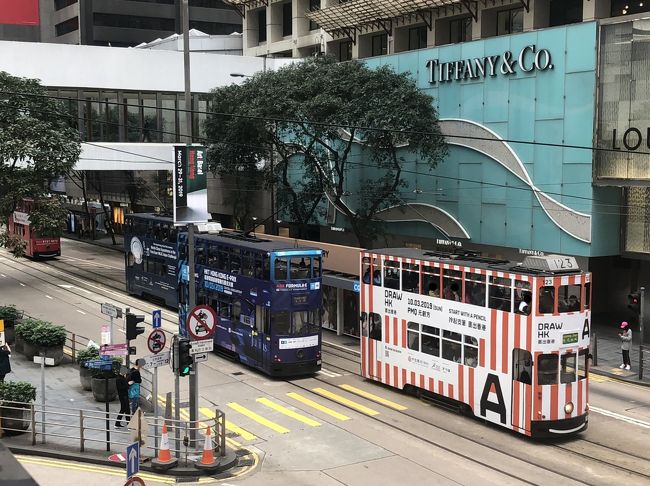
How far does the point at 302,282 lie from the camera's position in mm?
21656

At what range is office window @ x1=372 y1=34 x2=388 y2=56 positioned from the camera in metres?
46.3

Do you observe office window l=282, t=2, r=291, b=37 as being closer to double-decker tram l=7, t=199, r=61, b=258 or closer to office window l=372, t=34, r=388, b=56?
office window l=372, t=34, r=388, b=56

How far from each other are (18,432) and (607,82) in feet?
73.0

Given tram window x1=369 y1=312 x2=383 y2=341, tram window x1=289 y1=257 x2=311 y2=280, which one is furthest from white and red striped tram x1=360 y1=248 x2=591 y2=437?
tram window x1=289 y1=257 x2=311 y2=280

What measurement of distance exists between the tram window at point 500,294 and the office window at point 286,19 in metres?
42.3

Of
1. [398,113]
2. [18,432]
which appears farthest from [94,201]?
[18,432]

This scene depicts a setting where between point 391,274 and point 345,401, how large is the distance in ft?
11.7

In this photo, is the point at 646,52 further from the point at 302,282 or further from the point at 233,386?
the point at 233,386

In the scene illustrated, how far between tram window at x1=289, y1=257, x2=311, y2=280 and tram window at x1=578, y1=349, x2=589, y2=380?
27.1 ft

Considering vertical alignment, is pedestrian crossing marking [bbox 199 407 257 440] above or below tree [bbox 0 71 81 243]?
below

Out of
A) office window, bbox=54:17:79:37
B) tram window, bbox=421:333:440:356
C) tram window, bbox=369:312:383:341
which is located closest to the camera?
tram window, bbox=421:333:440:356

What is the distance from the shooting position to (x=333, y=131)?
3350 cm

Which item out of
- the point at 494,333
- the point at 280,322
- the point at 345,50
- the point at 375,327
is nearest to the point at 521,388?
the point at 494,333

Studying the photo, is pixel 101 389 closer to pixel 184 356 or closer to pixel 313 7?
pixel 184 356
